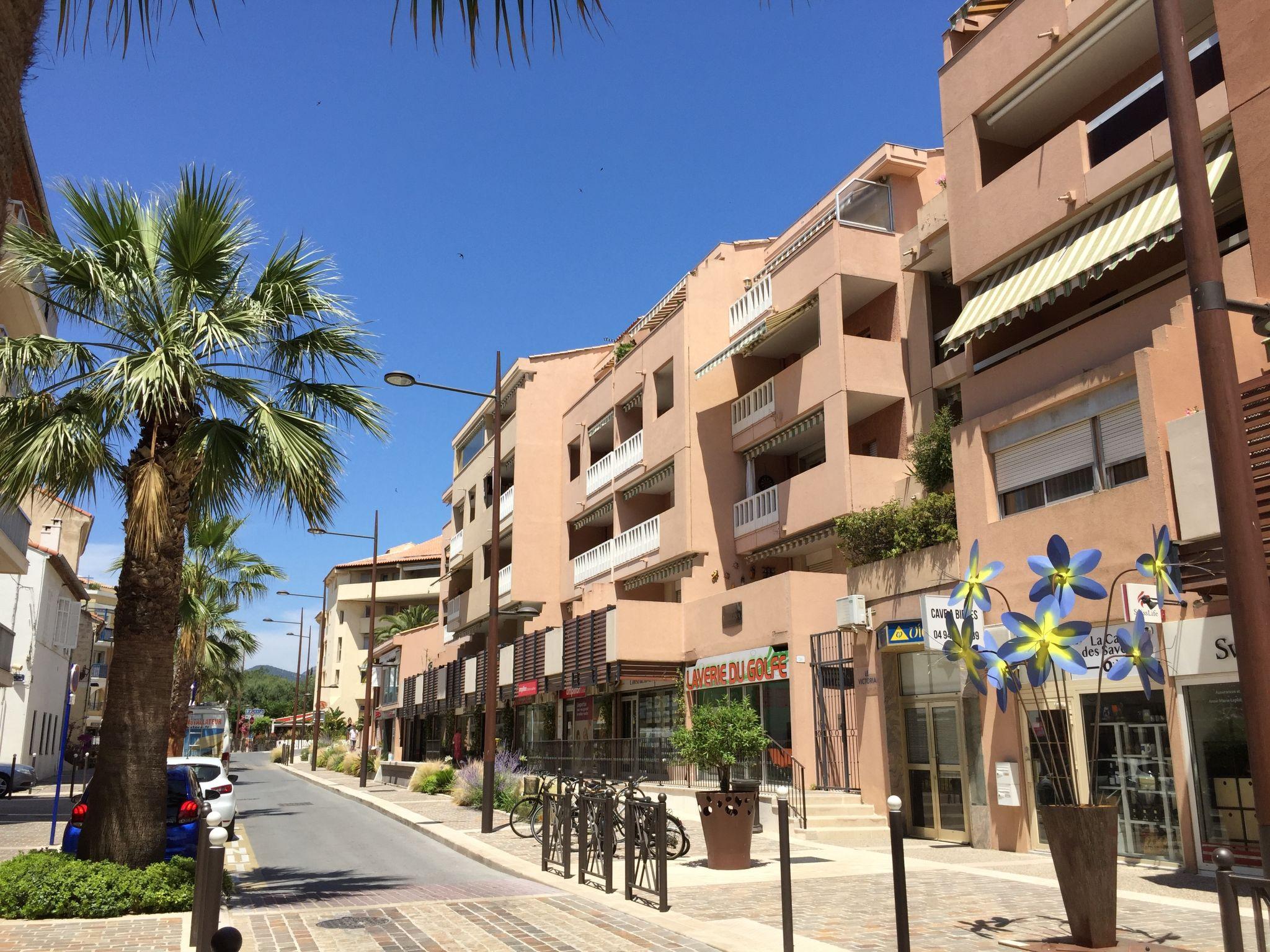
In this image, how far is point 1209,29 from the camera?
51.0 ft

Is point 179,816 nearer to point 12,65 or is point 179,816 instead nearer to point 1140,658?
point 1140,658

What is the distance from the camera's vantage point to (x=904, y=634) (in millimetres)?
18094

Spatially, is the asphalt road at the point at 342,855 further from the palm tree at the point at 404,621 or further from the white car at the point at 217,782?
the palm tree at the point at 404,621

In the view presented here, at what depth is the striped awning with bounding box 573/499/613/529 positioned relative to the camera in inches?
1336

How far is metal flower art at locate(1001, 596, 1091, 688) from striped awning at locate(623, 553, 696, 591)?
18080mm

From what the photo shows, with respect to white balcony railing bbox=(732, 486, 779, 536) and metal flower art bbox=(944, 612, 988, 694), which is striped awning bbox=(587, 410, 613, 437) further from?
metal flower art bbox=(944, 612, 988, 694)

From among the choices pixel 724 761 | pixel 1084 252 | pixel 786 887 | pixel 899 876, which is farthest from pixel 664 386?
pixel 899 876

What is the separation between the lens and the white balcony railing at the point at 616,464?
3083cm

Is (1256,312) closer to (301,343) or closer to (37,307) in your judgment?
(301,343)

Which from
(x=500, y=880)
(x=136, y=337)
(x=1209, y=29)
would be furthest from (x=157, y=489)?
(x=1209, y=29)

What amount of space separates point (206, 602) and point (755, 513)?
21770mm

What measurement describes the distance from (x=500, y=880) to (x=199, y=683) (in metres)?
44.3

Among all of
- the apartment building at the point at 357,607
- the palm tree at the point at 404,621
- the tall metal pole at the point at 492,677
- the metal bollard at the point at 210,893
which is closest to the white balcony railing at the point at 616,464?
the tall metal pole at the point at 492,677

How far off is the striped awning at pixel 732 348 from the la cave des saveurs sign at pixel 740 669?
7.34m
